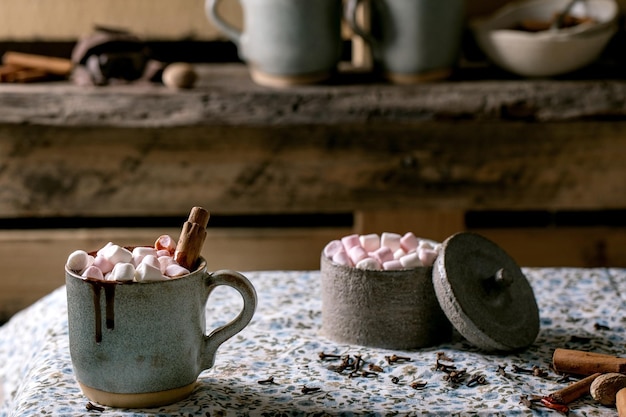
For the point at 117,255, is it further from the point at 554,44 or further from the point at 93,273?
the point at 554,44

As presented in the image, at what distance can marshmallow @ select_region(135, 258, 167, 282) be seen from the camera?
1.07m

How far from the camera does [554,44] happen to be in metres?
2.32

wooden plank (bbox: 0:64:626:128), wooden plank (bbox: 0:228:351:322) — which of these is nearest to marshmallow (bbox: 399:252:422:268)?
wooden plank (bbox: 0:64:626:128)

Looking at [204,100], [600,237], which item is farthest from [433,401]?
[600,237]

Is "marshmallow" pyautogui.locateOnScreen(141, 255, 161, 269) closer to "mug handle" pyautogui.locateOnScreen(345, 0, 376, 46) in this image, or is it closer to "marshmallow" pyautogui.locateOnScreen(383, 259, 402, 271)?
"marshmallow" pyautogui.locateOnScreen(383, 259, 402, 271)

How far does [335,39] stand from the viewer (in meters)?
2.38

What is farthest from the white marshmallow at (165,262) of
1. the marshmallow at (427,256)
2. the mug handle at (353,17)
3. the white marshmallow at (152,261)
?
the mug handle at (353,17)

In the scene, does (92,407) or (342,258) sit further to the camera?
(342,258)

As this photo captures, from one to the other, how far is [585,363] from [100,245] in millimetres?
1778

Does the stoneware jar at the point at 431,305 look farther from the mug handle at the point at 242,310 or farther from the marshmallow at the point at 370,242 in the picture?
the mug handle at the point at 242,310

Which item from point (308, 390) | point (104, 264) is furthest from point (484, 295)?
point (104, 264)

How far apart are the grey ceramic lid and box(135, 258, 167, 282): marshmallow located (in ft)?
1.30

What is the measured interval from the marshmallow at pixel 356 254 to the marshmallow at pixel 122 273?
1.17ft

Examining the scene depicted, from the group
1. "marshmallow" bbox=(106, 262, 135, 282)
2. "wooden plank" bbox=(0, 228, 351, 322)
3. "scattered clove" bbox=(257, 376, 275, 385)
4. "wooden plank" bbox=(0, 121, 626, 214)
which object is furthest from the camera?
"wooden plank" bbox=(0, 228, 351, 322)
